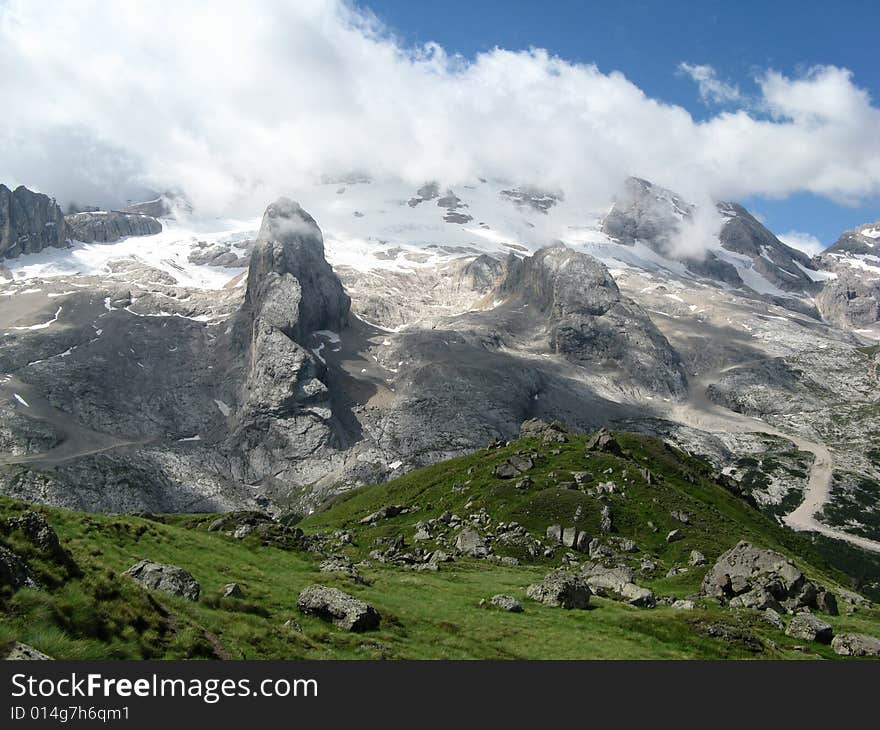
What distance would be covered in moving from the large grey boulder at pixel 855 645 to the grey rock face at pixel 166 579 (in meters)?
34.8

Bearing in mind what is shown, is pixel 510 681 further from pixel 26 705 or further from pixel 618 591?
pixel 618 591

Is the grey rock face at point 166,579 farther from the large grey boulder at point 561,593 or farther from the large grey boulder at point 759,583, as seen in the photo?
the large grey boulder at point 759,583

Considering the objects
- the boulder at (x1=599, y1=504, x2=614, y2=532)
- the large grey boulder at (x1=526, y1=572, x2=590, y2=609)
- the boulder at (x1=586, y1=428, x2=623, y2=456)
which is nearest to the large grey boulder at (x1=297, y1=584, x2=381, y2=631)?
the large grey boulder at (x1=526, y1=572, x2=590, y2=609)

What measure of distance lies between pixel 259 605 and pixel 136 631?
33.9 ft

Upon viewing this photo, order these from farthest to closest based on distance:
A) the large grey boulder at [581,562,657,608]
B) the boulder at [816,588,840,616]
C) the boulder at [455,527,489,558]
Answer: the boulder at [455,527,489,558], the boulder at [816,588,840,616], the large grey boulder at [581,562,657,608]

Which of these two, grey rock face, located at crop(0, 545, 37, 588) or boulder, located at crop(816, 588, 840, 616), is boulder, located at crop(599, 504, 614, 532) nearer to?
boulder, located at crop(816, 588, 840, 616)

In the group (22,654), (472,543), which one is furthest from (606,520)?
(22,654)

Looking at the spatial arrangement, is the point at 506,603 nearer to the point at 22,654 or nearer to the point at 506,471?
the point at 22,654

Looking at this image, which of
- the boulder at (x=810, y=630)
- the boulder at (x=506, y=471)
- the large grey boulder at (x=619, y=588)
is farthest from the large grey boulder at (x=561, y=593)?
the boulder at (x=506, y=471)

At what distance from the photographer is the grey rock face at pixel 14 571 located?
57.2 ft

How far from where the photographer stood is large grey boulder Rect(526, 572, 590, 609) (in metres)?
41.1

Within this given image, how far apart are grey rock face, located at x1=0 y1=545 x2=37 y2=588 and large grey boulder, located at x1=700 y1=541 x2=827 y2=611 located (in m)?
45.9

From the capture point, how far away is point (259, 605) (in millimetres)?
28891

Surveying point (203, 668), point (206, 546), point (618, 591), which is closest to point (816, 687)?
point (203, 668)
